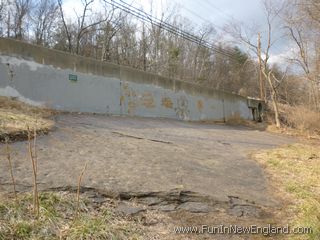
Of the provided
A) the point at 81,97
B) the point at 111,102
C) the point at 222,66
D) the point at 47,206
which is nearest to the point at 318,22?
the point at 111,102

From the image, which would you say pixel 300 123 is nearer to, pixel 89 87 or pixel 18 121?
pixel 89 87

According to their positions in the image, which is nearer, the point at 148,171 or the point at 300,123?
the point at 148,171

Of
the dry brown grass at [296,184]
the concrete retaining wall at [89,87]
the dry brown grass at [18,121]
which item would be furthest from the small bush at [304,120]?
the dry brown grass at [18,121]

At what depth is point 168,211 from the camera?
3.97m

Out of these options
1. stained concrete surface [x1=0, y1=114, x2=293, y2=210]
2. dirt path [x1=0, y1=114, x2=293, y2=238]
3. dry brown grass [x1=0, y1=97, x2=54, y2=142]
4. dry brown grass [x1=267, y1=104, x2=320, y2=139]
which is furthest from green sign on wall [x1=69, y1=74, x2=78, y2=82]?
dry brown grass [x1=267, y1=104, x2=320, y2=139]

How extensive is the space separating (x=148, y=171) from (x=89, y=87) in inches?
251

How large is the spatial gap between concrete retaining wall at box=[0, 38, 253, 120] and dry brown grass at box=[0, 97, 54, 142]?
58 centimetres

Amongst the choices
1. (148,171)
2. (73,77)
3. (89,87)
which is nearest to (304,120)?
(89,87)

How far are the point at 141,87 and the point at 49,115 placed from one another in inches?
186

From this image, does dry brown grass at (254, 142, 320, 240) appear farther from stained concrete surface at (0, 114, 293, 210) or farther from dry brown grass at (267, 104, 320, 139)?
dry brown grass at (267, 104, 320, 139)

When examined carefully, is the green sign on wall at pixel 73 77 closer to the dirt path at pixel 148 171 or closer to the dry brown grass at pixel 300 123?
the dirt path at pixel 148 171

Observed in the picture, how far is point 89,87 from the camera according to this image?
1109 cm

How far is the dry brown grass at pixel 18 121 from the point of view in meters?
5.81

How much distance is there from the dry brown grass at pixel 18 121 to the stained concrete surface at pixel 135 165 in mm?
244
